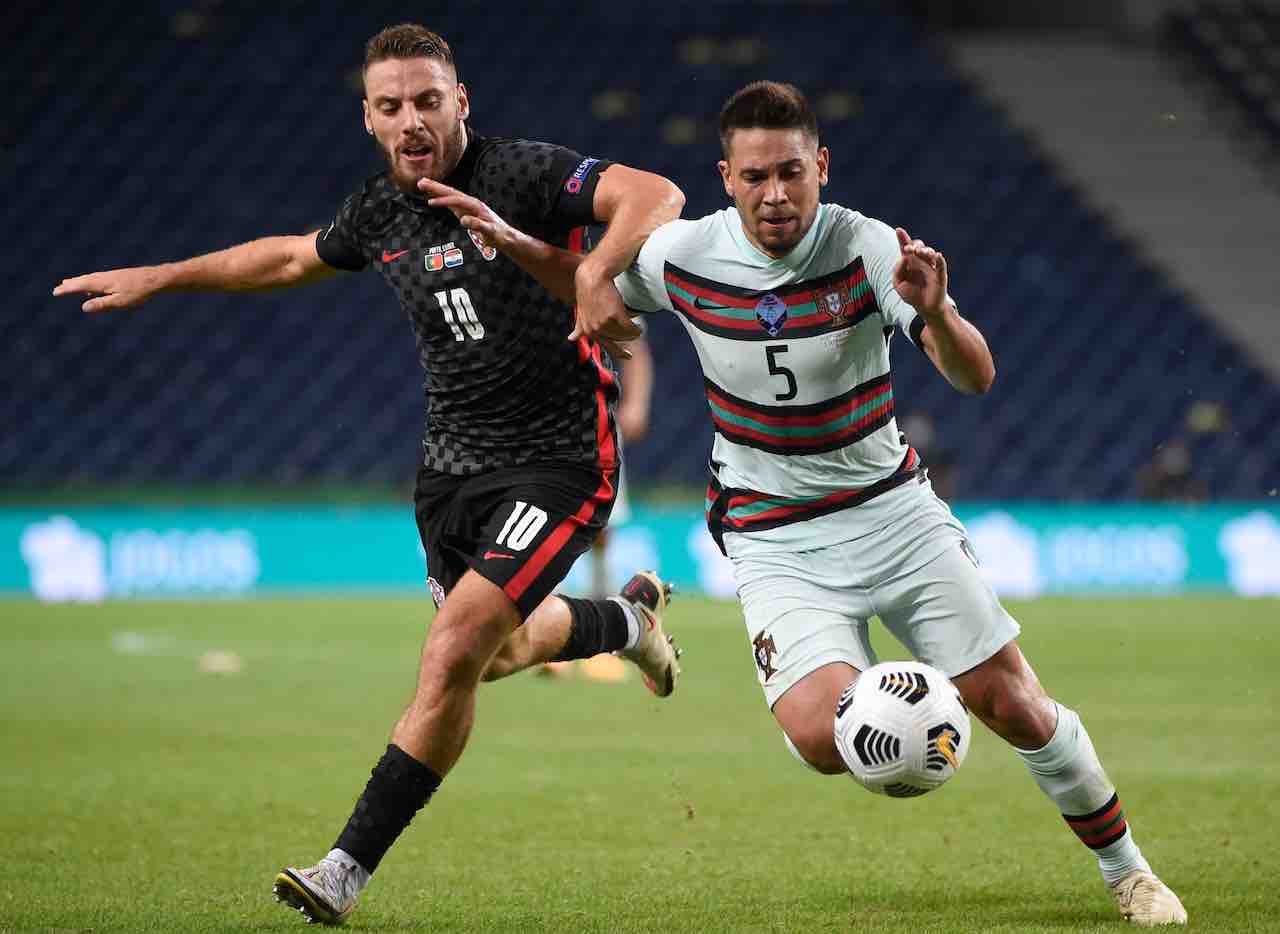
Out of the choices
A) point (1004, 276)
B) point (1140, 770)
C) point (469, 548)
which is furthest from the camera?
point (1004, 276)

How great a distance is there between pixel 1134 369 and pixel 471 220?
17.3 m

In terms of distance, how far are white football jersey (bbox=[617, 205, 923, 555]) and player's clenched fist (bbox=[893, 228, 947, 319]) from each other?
418 millimetres

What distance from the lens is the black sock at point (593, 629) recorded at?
6.32 m

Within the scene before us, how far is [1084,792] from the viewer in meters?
4.74

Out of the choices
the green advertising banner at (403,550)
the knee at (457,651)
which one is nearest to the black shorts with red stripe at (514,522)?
the knee at (457,651)

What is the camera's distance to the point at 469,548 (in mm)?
5484

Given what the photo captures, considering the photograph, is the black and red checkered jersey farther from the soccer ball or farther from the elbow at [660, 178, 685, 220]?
the soccer ball

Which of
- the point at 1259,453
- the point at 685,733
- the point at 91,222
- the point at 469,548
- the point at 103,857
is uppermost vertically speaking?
the point at 469,548

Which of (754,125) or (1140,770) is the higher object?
(754,125)

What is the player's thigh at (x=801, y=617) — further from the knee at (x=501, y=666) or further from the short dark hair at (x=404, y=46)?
the short dark hair at (x=404, y=46)

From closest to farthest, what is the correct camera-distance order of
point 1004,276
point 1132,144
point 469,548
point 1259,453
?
point 469,548, point 1259,453, point 1004,276, point 1132,144

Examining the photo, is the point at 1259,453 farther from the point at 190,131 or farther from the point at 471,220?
the point at 471,220

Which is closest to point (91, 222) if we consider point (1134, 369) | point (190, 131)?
point (190, 131)

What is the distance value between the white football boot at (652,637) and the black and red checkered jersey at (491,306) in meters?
1.13
